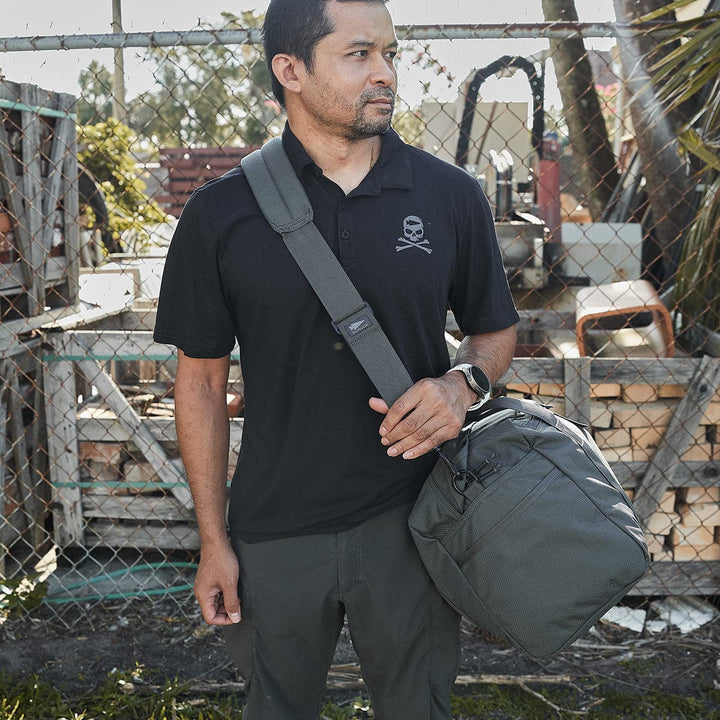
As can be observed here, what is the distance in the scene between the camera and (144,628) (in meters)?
3.82

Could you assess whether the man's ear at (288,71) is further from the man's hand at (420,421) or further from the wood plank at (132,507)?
the wood plank at (132,507)

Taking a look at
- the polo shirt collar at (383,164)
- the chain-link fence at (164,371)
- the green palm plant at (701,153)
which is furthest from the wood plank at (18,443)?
the green palm plant at (701,153)

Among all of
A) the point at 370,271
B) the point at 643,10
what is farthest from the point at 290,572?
the point at 643,10

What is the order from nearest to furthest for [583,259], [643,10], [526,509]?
[526,509] → [643,10] → [583,259]

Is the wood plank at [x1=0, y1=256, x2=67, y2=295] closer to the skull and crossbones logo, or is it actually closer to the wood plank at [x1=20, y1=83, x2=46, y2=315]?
the wood plank at [x1=20, y1=83, x2=46, y2=315]

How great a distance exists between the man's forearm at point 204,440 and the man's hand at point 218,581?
0.11 feet

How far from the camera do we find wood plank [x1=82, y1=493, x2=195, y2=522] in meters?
4.06

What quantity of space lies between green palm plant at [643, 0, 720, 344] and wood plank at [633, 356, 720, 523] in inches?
9.5

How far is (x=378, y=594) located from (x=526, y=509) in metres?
0.47

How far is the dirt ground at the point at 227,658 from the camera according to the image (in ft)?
11.1

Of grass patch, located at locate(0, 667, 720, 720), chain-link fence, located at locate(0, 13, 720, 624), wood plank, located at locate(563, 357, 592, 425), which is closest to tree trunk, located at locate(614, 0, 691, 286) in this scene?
chain-link fence, located at locate(0, 13, 720, 624)

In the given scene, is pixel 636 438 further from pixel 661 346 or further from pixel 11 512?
pixel 11 512

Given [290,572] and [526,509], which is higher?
[526,509]

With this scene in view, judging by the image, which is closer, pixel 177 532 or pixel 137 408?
pixel 177 532
